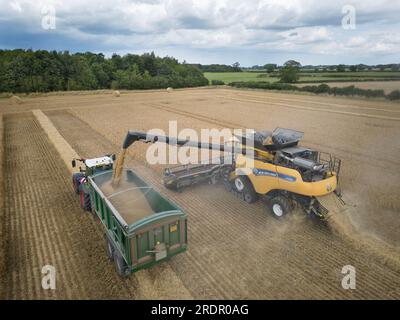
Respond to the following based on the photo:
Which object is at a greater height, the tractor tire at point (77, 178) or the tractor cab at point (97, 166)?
the tractor cab at point (97, 166)

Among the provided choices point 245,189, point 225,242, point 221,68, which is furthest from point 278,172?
point 221,68

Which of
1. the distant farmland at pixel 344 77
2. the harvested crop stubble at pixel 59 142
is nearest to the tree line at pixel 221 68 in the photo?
the distant farmland at pixel 344 77

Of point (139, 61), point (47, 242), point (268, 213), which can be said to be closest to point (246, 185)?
point (268, 213)

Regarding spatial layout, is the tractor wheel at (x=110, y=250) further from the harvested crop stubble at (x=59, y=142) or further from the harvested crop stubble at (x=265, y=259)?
the harvested crop stubble at (x=59, y=142)

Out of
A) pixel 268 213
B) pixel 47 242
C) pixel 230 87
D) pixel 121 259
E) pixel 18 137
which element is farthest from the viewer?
pixel 230 87

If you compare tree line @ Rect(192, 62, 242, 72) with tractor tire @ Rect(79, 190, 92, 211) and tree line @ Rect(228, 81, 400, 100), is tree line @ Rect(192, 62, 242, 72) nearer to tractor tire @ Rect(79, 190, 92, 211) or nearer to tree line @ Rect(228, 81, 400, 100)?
tree line @ Rect(228, 81, 400, 100)
